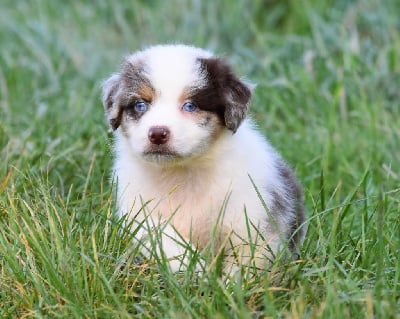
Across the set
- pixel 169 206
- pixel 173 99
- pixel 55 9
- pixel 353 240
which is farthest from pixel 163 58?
pixel 55 9

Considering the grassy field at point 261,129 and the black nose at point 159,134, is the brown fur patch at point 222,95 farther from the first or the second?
the grassy field at point 261,129

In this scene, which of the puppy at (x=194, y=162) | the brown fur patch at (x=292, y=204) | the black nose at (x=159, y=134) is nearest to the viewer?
the black nose at (x=159, y=134)

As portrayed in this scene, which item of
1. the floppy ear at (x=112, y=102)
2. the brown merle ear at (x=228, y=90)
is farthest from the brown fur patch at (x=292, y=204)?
the floppy ear at (x=112, y=102)

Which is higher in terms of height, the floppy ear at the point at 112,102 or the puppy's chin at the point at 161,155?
the floppy ear at the point at 112,102

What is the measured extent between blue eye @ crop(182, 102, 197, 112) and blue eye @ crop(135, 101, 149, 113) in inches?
8.0

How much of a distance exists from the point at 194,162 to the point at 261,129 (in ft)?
7.15

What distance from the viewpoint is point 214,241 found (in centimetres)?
479

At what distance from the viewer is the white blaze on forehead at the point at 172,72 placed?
4.72 meters

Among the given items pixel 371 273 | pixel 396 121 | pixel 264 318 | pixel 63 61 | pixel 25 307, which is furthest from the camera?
pixel 63 61

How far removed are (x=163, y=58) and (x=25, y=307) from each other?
1.49 metres

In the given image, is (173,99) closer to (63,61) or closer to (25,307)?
(25,307)

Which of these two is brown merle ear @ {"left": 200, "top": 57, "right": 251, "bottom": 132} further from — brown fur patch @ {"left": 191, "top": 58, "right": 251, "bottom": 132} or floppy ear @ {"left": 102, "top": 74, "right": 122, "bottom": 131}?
floppy ear @ {"left": 102, "top": 74, "right": 122, "bottom": 131}

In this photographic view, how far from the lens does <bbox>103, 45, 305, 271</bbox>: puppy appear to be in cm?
467

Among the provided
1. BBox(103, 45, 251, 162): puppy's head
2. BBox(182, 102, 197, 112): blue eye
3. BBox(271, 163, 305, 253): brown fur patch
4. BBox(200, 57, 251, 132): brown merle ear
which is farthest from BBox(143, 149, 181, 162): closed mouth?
BBox(271, 163, 305, 253): brown fur patch
